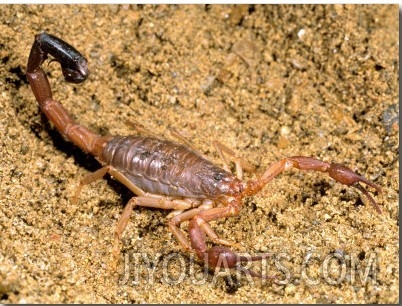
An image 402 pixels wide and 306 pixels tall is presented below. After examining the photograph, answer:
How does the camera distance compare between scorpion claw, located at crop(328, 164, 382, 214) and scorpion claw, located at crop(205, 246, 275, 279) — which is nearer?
scorpion claw, located at crop(205, 246, 275, 279)

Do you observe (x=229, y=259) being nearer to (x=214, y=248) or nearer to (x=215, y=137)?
(x=214, y=248)

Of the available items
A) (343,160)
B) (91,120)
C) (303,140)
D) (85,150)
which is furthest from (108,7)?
(343,160)

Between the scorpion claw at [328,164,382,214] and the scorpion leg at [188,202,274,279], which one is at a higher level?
the scorpion claw at [328,164,382,214]

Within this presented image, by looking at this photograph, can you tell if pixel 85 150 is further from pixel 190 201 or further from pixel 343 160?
pixel 343 160

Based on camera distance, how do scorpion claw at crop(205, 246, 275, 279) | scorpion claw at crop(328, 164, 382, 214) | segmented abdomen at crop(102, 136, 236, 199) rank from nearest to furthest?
1. scorpion claw at crop(205, 246, 275, 279)
2. scorpion claw at crop(328, 164, 382, 214)
3. segmented abdomen at crop(102, 136, 236, 199)

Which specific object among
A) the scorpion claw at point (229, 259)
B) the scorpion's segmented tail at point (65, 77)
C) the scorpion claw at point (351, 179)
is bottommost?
the scorpion claw at point (229, 259)

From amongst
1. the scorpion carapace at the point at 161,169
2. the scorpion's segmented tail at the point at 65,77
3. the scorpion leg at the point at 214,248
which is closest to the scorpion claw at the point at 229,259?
the scorpion leg at the point at 214,248

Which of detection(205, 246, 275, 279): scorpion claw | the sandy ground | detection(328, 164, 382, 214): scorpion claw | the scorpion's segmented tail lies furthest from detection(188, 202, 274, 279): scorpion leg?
the scorpion's segmented tail

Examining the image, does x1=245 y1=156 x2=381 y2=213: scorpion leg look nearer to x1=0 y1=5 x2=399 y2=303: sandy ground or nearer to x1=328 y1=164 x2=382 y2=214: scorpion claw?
x1=328 y1=164 x2=382 y2=214: scorpion claw

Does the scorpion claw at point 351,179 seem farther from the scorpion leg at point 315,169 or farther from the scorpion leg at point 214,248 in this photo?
the scorpion leg at point 214,248
